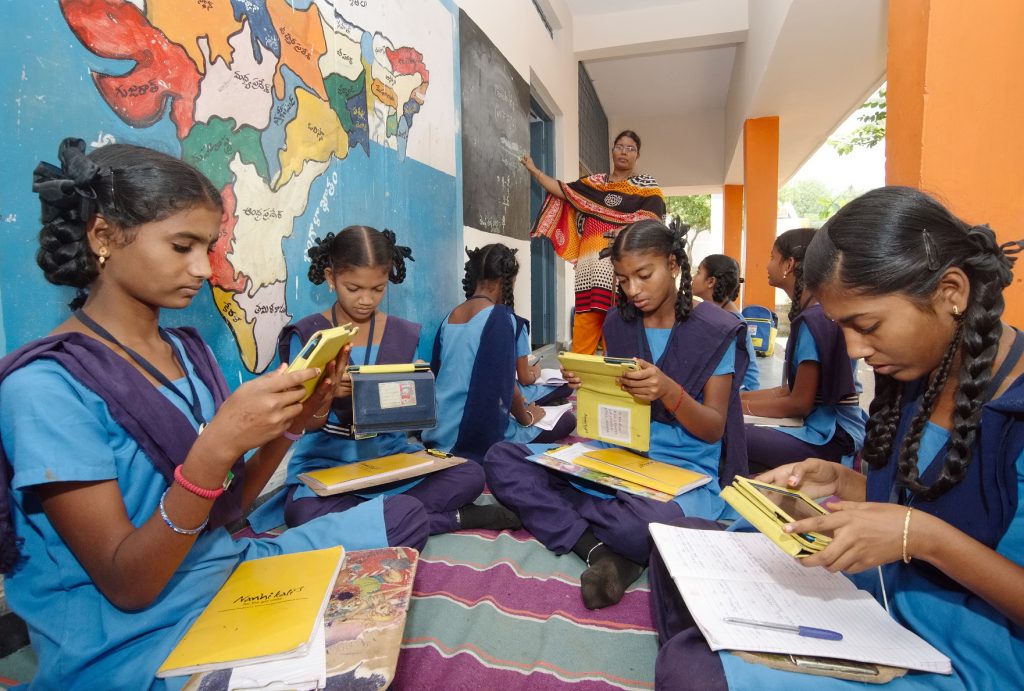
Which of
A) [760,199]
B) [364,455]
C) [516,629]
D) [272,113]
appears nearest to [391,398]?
[364,455]

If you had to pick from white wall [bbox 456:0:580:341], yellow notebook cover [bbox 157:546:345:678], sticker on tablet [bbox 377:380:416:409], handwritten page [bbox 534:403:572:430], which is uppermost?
white wall [bbox 456:0:580:341]

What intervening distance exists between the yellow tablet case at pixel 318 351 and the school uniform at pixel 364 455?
94cm

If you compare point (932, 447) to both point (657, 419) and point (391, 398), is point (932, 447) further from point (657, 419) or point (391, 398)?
point (391, 398)

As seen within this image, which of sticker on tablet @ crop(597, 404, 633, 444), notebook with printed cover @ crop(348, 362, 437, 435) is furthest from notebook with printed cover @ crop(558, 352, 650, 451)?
notebook with printed cover @ crop(348, 362, 437, 435)

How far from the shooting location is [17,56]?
130cm

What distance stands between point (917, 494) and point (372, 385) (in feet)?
5.02

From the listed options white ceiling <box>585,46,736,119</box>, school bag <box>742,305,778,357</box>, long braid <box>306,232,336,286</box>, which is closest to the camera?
long braid <box>306,232,336,286</box>

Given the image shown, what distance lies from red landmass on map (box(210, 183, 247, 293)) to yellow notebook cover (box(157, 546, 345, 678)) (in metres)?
1.06

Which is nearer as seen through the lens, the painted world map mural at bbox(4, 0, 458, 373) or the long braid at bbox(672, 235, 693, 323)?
the painted world map mural at bbox(4, 0, 458, 373)

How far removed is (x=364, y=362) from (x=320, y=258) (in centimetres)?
48

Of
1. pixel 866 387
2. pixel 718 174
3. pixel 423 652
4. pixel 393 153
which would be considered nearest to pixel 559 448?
pixel 423 652

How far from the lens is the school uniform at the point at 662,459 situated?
75.3 inches

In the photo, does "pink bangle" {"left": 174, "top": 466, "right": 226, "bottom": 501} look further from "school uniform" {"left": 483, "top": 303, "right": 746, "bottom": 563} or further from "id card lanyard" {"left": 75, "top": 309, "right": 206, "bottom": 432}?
"school uniform" {"left": 483, "top": 303, "right": 746, "bottom": 563}

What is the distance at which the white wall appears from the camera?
4309 mm
